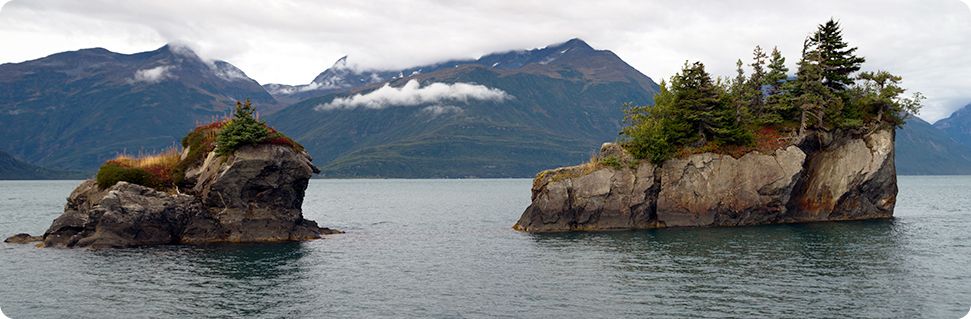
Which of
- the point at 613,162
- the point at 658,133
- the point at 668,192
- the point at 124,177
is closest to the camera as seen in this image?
the point at 124,177

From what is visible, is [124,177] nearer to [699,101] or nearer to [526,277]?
[526,277]

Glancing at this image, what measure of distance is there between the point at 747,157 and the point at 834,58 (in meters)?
23.8

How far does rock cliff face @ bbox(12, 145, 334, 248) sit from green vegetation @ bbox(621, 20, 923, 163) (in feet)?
146

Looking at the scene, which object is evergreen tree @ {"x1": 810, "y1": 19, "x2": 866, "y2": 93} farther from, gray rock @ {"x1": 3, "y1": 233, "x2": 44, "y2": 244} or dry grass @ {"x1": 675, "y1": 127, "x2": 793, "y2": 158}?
gray rock @ {"x1": 3, "y1": 233, "x2": 44, "y2": 244}

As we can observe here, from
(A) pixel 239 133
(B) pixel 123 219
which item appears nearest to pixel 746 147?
(A) pixel 239 133

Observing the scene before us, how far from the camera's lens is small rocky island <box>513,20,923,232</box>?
8956 centimetres

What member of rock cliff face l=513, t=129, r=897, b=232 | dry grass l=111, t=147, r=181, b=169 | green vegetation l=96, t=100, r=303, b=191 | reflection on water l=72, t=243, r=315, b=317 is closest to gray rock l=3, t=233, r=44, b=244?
green vegetation l=96, t=100, r=303, b=191

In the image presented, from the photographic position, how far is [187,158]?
8494 centimetres

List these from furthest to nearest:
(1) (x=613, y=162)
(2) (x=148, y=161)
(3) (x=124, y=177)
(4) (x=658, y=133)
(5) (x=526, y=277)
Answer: (4) (x=658, y=133) → (1) (x=613, y=162) → (2) (x=148, y=161) → (3) (x=124, y=177) → (5) (x=526, y=277)

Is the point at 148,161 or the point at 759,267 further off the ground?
the point at 148,161

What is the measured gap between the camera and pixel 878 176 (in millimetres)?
96500

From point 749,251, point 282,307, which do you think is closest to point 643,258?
point 749,251

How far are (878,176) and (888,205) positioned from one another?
6.18 m

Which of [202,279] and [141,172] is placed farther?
[141,172]
